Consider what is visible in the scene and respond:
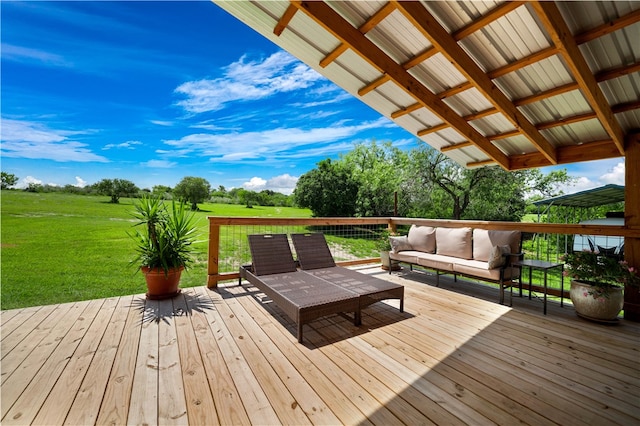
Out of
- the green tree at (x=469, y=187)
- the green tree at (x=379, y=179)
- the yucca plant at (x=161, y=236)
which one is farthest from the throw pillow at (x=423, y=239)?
the green tree at (x=379, y=179)

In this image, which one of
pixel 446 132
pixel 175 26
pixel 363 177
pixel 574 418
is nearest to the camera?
pixel 574 418

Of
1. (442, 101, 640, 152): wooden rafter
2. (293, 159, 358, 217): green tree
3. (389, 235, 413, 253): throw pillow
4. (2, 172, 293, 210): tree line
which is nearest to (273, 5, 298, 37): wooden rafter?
(2, 172, 293, 210): tree line

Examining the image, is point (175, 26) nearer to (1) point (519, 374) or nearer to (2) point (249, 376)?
(2) point (249, 376)

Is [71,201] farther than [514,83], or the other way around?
[71,201]

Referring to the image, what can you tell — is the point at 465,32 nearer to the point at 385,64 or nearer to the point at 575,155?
the point at 385,64

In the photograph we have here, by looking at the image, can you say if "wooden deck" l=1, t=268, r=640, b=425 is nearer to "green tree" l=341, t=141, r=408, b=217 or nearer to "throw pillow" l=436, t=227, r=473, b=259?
"throw pillow" l=436, t=227, r=473, b=259

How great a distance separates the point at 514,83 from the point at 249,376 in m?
4.27

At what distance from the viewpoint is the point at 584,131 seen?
387 centimetres

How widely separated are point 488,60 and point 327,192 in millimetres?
14521

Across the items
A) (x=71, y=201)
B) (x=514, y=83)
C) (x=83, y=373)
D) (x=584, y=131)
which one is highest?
(x=514, y=83)

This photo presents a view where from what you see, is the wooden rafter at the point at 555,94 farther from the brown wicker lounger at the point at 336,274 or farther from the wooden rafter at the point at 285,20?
the brown wicker lounger at the point at 336,274

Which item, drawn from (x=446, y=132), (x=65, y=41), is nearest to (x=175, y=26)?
(x=65, y=41)

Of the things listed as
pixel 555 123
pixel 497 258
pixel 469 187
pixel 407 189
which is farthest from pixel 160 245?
pixel 469 187

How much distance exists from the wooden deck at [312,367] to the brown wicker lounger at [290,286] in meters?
0.28
